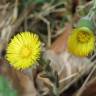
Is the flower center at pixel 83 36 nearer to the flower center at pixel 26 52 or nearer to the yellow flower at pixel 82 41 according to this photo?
the yellow flower at pixel 82 41

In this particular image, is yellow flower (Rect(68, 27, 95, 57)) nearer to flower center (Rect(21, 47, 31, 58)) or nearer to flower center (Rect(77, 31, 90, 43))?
flower center (Rect(77, 31, 90, 43))

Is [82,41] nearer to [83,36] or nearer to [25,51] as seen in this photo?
[83,36]

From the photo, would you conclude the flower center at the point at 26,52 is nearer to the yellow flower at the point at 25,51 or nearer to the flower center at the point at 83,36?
the yellow flower at the point at 25,51

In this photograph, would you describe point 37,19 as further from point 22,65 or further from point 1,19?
point 22,65

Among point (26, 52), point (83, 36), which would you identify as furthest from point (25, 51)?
point (83, 36)

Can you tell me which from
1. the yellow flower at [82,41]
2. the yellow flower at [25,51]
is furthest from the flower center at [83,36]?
the yellow flower at [25,51]

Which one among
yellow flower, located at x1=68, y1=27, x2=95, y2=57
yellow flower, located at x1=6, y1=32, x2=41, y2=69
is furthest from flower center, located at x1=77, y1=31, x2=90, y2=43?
yellow flower, located at x1=6, y1=32, x2=41, y2=69

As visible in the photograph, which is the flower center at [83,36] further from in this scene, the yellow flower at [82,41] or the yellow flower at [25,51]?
the yellow flower at [25,51]
